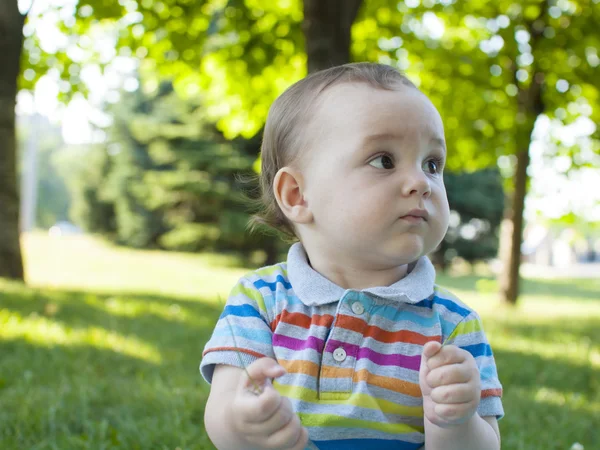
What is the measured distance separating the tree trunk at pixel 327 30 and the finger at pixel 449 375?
427 centimetres

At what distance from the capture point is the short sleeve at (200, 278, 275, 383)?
1562 mm

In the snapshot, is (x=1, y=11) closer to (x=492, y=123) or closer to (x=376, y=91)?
(x=376, y=91)

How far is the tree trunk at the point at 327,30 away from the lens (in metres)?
5.33

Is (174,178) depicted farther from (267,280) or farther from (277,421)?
(277,421)

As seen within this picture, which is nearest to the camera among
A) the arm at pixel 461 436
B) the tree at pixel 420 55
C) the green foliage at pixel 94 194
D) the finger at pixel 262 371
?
the finger at pixel 262 371

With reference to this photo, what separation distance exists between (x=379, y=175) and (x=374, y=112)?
0.53 feet

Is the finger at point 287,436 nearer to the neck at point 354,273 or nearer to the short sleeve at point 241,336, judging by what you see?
the short sleeve at point 241,336

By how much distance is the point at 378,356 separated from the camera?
5.20ft

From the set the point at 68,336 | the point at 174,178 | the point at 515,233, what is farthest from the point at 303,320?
the point at 174,178

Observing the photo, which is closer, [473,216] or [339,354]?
[339,354]

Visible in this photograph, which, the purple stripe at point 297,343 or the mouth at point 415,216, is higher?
the mouth at point 415,216

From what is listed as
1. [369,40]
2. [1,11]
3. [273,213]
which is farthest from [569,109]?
[273,213]

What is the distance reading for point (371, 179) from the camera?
60.9 inches

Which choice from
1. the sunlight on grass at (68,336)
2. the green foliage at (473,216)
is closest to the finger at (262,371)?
the sunlight on grass at (68,336)
